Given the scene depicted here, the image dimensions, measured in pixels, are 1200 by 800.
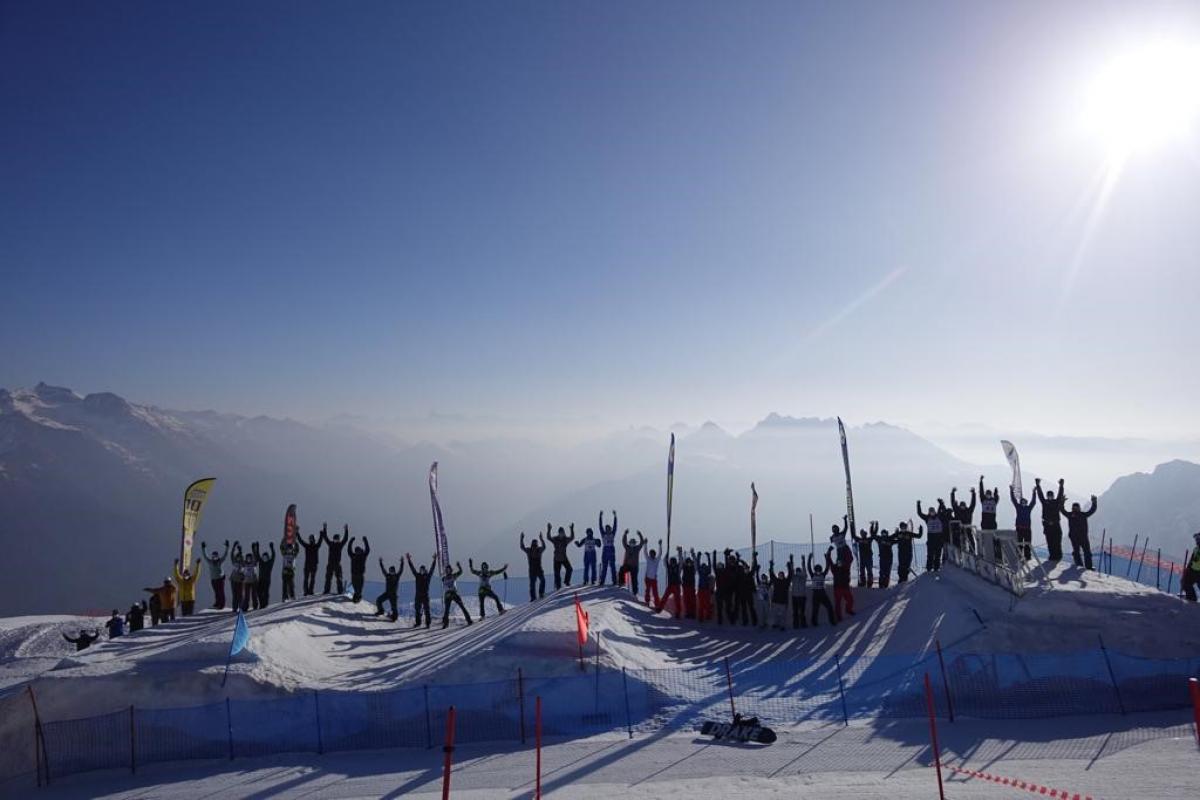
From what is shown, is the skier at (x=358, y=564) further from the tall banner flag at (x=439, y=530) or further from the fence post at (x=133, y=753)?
the fence post at (x=133, y=753)

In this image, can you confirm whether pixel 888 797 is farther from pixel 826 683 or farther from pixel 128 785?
pixel 128 785

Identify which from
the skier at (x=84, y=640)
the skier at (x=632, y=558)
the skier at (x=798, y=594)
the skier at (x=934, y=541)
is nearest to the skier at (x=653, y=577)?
the skier at (x=632, y=558)

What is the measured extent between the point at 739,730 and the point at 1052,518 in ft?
44.1

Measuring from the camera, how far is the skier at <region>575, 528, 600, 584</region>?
79.1 ft

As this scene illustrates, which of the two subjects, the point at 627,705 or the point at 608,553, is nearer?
the point at 627,705

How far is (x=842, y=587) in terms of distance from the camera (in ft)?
68.4

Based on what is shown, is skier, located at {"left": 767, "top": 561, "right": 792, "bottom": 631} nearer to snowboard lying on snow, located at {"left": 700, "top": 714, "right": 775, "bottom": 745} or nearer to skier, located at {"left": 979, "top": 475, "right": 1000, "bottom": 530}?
skier, located at {"left": 979, "top": 475, "right": 1000, "bottom": 530}

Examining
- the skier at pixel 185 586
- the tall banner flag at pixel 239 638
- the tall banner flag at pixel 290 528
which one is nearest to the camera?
the tall banner flag at pixel 239 638

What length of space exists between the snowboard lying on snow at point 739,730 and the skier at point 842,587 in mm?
8463

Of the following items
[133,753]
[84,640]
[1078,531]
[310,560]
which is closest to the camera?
[133,753]

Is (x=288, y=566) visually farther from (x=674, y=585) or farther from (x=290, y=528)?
(x=674, y=585)

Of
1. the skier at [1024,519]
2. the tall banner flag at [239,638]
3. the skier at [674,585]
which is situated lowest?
the skier at [674,585]

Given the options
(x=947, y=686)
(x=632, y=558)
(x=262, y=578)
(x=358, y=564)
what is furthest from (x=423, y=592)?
(x=947, y=686)

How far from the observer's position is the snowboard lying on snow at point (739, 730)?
1288 cm
